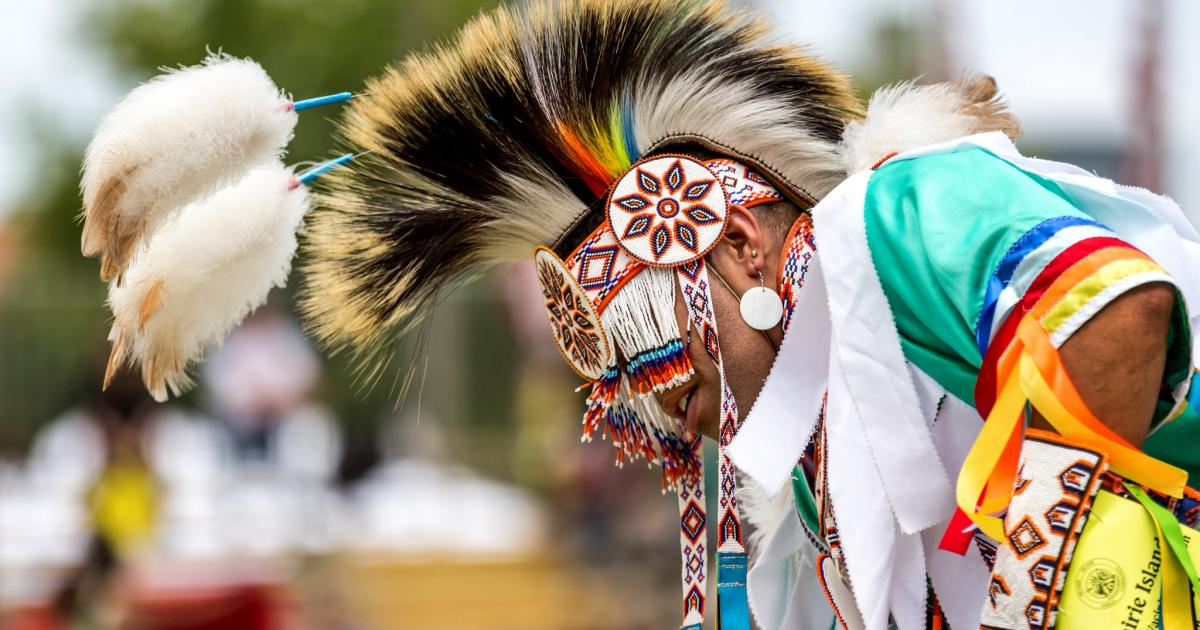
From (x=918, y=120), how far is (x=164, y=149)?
1214mm

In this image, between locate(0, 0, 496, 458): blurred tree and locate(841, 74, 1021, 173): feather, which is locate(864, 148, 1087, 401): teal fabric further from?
locate(0, 0, 496, 458): blurred tree

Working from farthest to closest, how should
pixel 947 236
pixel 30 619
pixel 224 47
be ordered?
pixel 224 47 < pixel 30 619 < pixel 947 236

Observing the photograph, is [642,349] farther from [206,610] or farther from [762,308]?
[206,610]

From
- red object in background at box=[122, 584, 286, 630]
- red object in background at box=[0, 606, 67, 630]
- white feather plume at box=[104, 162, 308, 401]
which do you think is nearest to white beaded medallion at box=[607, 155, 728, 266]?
white feather plume at box=[104, 162, 308, 401]

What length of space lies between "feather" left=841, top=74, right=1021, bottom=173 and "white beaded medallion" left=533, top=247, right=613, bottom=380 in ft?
1.68

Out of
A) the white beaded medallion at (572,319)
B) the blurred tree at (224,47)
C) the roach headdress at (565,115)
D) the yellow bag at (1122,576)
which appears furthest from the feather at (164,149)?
the blurred tree at (224,47)

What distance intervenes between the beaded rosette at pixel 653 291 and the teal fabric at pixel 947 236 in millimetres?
372

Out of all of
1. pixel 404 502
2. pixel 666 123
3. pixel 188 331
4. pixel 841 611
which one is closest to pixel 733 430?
pixel 841 611

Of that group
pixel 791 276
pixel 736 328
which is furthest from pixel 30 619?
pixel 791 276

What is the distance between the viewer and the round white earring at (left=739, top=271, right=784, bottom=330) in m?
2.39

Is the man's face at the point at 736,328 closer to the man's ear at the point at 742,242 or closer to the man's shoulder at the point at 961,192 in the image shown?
the man's ear at the point at 742,242

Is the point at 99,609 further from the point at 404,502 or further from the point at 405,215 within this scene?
the point at 405,215

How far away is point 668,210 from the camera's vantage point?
247 centimetres

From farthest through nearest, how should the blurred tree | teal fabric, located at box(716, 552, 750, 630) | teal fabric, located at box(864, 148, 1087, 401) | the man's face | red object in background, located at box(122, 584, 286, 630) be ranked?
1. the blurred tree
2. red object in background, located at box(122, 584, 286, 630)
3. teal fabric, located at box(716, 552, 750, 630)
4. the man's face
5. teal fabric, located at box(864, 148, 1087, 401)
